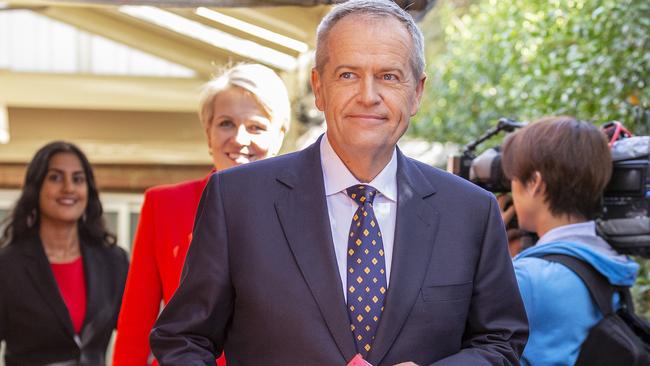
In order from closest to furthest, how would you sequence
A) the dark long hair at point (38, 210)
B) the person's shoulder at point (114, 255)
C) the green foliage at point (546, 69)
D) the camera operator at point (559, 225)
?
the camera operator at point (559, 225)
the dark long hair at point (38, 210)
the person's shoulder at point (114, 255)
the green foliage at point (546, 69)

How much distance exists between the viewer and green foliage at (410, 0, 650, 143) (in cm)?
630

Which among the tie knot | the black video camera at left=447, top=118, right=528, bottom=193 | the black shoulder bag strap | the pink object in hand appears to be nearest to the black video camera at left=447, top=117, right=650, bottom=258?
the black video camera at left=447, top=118, right=528, bottom=193

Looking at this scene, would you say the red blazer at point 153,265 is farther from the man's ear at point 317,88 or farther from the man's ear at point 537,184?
the man's ear at point 317,88

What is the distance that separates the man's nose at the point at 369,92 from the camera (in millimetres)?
2512

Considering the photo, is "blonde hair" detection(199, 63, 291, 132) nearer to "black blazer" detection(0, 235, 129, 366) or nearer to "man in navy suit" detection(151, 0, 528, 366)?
"man in navy suit" detection(151, 0, 528, 366)

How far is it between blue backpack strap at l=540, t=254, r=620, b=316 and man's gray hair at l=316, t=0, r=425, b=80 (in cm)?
123

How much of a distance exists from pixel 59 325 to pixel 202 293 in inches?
112

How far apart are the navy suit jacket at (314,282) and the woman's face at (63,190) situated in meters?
3.11

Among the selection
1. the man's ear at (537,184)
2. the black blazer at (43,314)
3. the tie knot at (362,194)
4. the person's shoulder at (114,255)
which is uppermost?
the tie knot at (362,194)

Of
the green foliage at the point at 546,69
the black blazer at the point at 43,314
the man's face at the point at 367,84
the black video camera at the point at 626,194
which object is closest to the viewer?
the man's face at the point at 367,84

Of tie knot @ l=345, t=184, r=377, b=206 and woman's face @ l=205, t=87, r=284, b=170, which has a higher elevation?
woman's face @ l=205, t=87, r=284, b=170

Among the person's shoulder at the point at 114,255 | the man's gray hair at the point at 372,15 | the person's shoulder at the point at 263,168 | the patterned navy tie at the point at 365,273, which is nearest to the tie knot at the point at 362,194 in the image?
the patterned navy tie at the point at 365,273

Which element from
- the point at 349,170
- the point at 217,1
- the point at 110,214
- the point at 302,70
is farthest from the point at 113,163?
the point at 349,170

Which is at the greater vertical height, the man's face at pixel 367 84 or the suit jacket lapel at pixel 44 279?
the man's face at pixel 367 84
